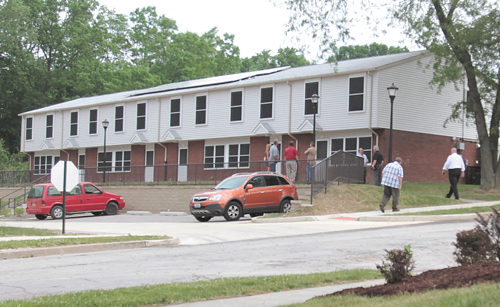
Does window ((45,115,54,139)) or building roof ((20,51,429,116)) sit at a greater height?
building roof ((20,51,429,116))

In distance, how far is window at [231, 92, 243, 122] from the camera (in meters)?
36.5

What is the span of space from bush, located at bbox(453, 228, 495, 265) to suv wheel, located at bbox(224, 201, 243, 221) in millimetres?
14408

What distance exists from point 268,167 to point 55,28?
5128cm

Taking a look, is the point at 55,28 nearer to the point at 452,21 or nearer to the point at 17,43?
the point at 17,43

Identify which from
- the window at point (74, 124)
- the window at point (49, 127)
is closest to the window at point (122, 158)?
the window at point (74, 124)

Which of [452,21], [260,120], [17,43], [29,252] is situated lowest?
[29,252]

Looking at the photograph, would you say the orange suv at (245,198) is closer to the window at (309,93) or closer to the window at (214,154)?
the window at (309,93)

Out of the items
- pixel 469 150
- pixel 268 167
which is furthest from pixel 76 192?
pixel 469 150

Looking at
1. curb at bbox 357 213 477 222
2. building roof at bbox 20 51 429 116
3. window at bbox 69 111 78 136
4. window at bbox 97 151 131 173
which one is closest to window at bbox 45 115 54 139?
window at bbox 69 111 78 136

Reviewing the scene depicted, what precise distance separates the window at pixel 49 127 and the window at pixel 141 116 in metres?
10.1

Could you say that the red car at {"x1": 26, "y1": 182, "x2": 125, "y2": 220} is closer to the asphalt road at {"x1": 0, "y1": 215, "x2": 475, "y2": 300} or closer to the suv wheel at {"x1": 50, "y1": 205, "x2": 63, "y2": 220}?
the suv wheel at {"x1": 50, "y1": 205, "x2": 63, "y2": 220}

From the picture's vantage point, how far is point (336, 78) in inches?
1275

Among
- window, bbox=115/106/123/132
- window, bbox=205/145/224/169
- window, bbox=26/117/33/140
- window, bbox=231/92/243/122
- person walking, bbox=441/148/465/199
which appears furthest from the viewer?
window, bbox=26/117/33/140

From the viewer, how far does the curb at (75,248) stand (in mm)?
13026
